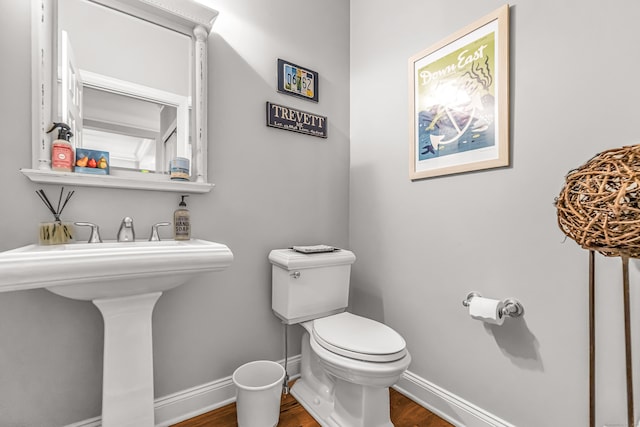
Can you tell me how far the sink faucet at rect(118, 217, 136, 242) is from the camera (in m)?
1.18

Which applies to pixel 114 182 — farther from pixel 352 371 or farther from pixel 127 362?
pixel 352 371

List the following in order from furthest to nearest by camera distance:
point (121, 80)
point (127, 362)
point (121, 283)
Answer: point (121, 80) → point (127, 362) → point (121, 283)

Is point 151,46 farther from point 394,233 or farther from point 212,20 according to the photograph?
point 394,233

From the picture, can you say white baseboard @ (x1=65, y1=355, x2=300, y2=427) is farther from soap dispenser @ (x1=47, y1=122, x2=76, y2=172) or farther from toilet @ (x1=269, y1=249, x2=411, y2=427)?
soap dispenser @ (x1=47, y1=122, x2=76, y2=172)

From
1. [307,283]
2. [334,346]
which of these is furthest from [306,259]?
[334,346]

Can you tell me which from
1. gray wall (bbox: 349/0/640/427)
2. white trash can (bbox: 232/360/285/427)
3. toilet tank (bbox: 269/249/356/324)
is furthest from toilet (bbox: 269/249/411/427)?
gray wall (bbox: 349/0/640/427)

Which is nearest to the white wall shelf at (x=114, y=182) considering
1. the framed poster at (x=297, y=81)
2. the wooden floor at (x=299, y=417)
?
the framed poster at (x=297, y=81)

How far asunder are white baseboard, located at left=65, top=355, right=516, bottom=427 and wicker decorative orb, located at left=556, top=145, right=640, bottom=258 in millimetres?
923

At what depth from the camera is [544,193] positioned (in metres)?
1.07

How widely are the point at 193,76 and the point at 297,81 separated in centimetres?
59

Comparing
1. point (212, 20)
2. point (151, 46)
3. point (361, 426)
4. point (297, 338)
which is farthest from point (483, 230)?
point (151, 46)

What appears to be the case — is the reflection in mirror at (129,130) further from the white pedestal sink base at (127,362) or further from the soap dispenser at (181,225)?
the white pedestal sink base at (127,362)

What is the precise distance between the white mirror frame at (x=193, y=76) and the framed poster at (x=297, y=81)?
1.38 feet

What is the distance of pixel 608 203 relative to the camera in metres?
0.67
